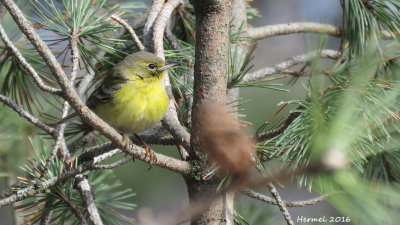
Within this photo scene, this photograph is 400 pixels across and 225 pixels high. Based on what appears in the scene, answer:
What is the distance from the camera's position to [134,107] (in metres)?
2.81

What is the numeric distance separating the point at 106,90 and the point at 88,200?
3.18 feet

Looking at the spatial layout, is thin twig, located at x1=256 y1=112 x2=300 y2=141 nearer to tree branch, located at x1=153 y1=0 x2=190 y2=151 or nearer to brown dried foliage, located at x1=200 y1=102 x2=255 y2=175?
tree branch, located at x1=153 y1=0 x2=190 y2=151

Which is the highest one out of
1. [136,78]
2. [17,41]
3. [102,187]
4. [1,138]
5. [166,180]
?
[17,41]

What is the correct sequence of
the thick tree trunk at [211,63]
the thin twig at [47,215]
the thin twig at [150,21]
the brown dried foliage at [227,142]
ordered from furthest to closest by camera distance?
1. the thin twig at [150,21]
2. the thin twig at [47,215]
3. the thick tree trunk at [211,63]
4. the brown dried foliage at [227,142]

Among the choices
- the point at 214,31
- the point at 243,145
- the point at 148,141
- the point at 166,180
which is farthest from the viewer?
the point at 166,180

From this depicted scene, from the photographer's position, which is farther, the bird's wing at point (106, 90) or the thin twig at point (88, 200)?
the bird's wing at point (106, 90)

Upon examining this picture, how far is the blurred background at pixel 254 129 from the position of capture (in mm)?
2840

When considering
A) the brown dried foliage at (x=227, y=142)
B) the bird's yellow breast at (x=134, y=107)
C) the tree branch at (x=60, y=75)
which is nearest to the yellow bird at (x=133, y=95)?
the bird's yellow breast at (x=134, y=107)

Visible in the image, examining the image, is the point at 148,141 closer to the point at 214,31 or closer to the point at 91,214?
the point at 91,214

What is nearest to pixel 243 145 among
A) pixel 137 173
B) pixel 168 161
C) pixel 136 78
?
pixel 168 161

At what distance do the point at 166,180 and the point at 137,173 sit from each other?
0.58 meters

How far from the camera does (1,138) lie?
2.75m

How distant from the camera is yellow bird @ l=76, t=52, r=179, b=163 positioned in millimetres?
2721

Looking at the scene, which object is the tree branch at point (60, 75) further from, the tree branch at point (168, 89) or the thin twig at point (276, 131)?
the thin twig at point (276, 131)
